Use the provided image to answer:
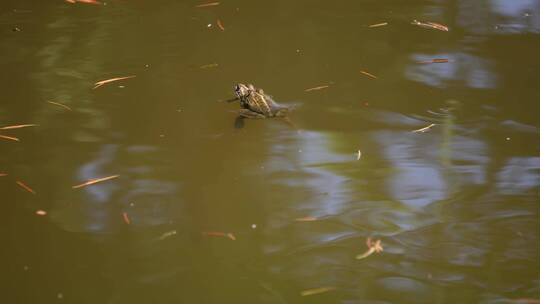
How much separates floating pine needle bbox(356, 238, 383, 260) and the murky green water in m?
0.02

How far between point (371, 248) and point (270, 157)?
22.3 inches

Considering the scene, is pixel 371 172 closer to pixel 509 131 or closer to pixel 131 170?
pixel 509 131

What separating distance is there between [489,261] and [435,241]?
0.59 ft

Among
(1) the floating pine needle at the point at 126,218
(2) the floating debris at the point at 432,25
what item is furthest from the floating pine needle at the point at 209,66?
(2) the floating debris at the point at 432,25

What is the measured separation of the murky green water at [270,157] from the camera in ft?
6.13

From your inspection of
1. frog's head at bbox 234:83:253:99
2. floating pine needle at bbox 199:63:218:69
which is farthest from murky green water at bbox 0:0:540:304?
frog's head at bbox 234:83:253:99

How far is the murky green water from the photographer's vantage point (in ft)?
6.13

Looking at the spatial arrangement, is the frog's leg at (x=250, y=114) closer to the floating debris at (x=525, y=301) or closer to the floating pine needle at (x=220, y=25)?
the floating pine needle at (x=220, y=25)

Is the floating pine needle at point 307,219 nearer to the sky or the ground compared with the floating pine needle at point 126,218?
nearer to the sky

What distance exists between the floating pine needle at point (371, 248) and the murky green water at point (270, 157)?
2 centimetres

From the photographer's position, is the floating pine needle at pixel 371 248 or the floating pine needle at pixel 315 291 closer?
the floating pine needle at pixel 315 291

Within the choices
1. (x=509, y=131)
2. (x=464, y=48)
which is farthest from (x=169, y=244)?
(x=464, y=48)

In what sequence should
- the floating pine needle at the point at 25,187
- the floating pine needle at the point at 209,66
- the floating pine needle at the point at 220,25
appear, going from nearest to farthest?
the floating pine needle at the point at 25,187, the floating pine needle at the point at 209,66, the floating pine needle at the point at 220,25

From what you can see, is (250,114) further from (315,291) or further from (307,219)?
(315,291)
